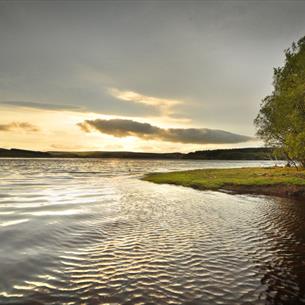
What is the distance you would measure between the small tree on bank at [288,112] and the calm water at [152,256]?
20.6 metres

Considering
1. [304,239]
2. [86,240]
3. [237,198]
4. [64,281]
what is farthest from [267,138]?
[64,281]

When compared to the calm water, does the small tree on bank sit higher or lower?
higher

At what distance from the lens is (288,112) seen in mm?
48719

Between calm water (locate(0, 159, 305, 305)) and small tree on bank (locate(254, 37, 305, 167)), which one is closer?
calm water (locate(0, 159, 305, 305))

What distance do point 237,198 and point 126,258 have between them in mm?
23241

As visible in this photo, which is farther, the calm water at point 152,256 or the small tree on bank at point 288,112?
the small tree on bank at point 288,112

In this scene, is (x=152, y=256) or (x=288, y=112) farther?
(x=288, y=112)

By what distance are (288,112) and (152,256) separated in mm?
44265

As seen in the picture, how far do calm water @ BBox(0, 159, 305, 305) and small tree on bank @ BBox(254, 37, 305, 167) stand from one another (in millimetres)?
20620

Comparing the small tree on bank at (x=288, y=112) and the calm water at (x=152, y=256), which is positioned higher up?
the small tree on bank at (x=288, y=112)

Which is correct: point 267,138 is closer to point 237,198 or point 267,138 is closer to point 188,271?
point 237,198

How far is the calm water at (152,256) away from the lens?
9820 mm

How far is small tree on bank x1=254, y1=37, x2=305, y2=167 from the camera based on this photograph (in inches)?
1649

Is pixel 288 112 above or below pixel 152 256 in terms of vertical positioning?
above
